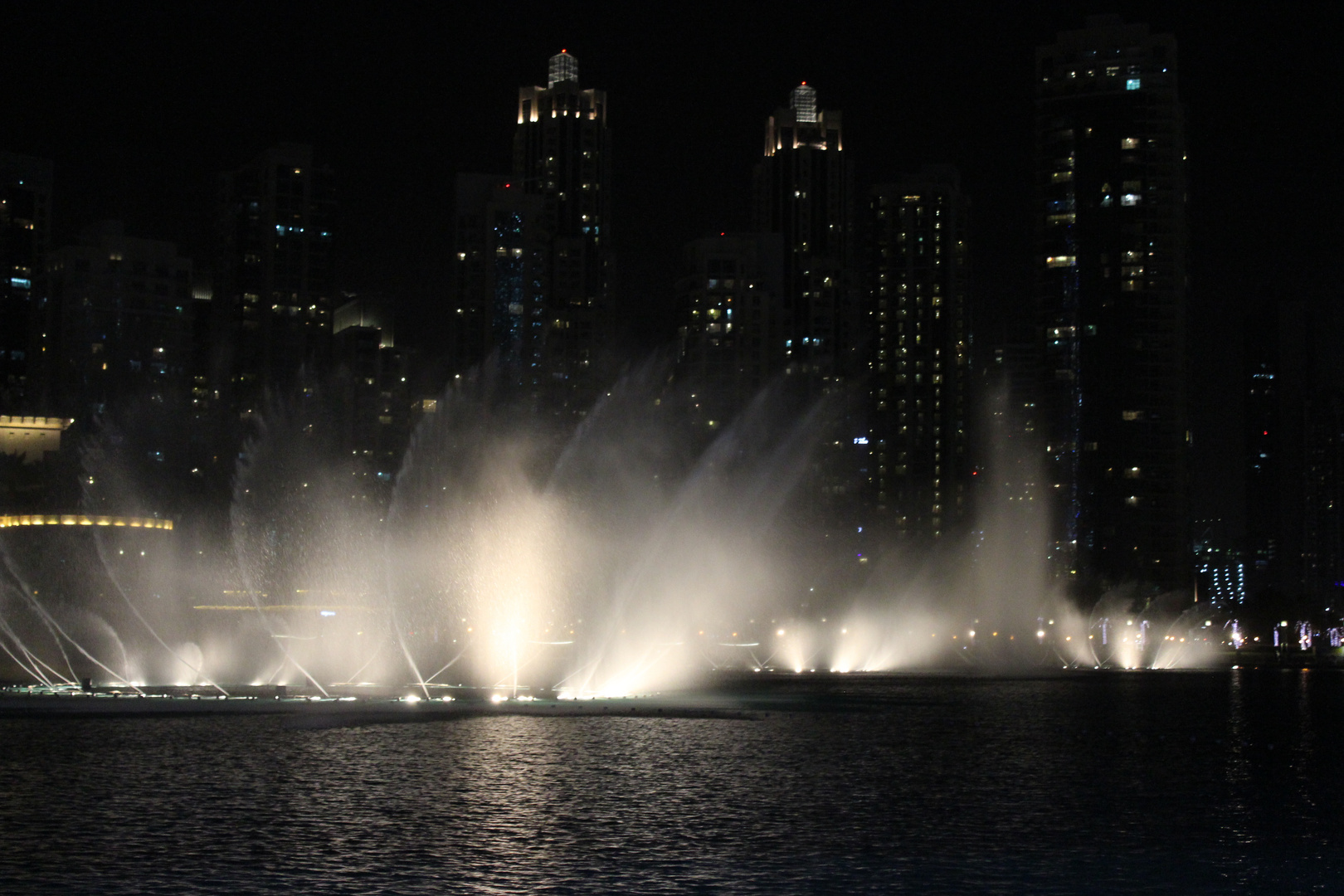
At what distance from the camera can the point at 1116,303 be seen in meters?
180

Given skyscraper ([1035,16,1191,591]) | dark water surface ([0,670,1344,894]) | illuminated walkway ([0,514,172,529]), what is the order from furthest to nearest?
1. skyscraper ([1035,16,1191,591])
2. illuminated walkway ([0,514,172,529])
3. dark water surface ([0,670,1344,894])

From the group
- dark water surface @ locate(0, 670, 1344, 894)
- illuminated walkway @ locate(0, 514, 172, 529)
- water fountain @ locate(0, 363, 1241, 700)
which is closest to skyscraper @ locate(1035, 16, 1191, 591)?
water fountain @ locate(0, 363, 1241, 700)

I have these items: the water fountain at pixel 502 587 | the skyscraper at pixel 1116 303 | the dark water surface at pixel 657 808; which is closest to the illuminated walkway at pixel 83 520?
the water fountain at pixel 502 587

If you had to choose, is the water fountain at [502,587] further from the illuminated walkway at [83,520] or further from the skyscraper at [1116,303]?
the skyscraper at [1116,303]

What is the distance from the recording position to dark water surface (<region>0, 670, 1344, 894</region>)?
21.6m

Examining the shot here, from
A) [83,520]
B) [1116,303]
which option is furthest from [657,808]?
[1116,303]

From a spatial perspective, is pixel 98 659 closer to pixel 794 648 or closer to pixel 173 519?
pixel 173 519

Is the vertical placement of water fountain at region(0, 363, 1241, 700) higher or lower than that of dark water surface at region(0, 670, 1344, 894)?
higher

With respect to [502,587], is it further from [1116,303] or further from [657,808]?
[1116,303]

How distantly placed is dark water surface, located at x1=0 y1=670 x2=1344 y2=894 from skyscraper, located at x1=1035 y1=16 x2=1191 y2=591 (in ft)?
433

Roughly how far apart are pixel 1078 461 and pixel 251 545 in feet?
356

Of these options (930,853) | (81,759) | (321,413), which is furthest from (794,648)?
(930,853)

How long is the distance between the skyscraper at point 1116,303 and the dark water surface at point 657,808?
132m

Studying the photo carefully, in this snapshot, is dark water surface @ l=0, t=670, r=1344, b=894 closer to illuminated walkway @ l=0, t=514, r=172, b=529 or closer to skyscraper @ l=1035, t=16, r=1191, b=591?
illuminated walkway @ l=0, t=514, r=172, b=529
